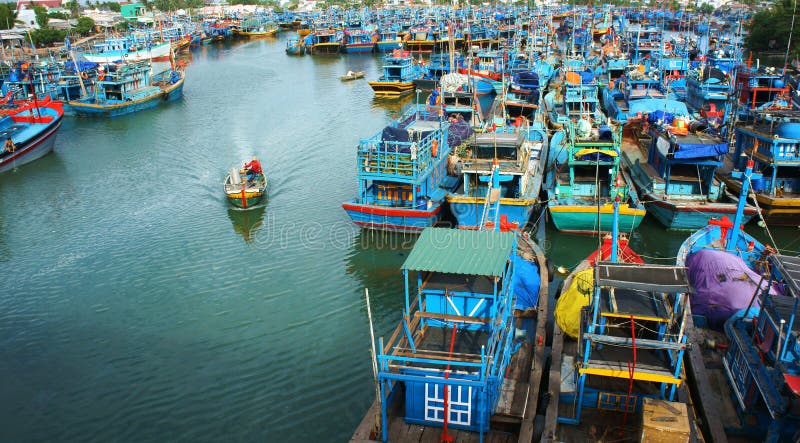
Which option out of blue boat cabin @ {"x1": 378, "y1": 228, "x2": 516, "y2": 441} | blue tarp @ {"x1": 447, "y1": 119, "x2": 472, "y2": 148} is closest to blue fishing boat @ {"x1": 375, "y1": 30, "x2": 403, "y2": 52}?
blue tarp @ {"x1": 447, "y1": 119, "x2": 472, "y2": 148}

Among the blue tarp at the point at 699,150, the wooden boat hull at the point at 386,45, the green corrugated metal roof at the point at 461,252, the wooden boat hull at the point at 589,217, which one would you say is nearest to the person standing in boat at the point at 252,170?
the wooden boat hull at the point at 589,217

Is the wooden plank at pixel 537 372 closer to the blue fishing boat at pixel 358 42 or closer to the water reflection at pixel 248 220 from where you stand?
the water reflection at pixel 248 220

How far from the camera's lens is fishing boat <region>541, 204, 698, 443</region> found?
11.2 metres

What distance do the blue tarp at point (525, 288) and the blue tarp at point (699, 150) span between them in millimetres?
10271

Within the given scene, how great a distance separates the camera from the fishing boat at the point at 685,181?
23.4 meters

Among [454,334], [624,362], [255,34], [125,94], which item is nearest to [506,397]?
[454,334]

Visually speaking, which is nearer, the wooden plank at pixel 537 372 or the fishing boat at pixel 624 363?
the fishing boat at pixel 624 363

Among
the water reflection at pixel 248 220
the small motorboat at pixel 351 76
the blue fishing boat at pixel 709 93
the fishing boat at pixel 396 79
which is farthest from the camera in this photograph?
the small motorboat at pixel 351 76

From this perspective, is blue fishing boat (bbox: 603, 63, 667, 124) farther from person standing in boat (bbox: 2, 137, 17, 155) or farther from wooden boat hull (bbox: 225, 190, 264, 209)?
person standing in boat (bbox: 2, 137, 17, 155)

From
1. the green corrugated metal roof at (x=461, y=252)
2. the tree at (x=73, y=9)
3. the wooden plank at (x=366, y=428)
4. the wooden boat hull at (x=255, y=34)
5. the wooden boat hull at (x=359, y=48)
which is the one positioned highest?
the tree at (x=73, y=9)

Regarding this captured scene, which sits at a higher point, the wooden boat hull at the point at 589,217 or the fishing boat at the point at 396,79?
the fishing boat at the point at 396,79

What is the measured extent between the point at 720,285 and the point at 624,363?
22.2 feet

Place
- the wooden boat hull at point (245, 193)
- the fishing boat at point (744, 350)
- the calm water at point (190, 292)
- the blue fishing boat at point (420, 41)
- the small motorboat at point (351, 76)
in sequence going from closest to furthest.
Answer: the fishing boat at point (744, 350) → the calm water at point (190, 292) → the wooden boat hull at point (245, 193) → the small motorboat at point (351, 76) → the blue fishing boat at point (420, 41)

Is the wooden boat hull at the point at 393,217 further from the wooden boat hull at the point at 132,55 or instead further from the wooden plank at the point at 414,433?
the wooden boat hull at the point at 132,55
